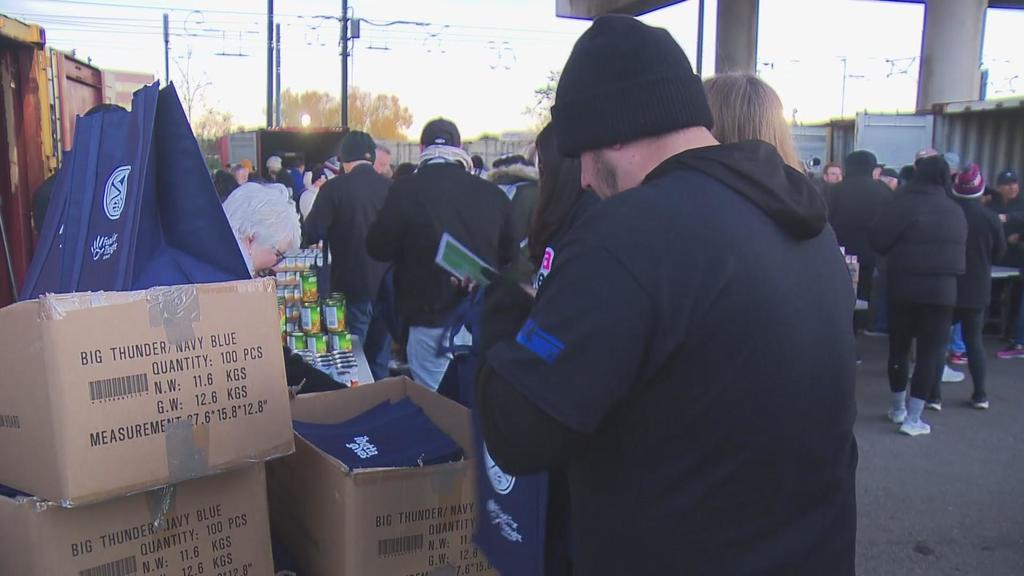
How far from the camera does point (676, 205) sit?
46.6 inches

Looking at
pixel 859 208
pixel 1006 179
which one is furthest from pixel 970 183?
pixel 1006 179

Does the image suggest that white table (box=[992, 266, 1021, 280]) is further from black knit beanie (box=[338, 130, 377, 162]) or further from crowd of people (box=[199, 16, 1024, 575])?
crowd of people (box=[199, 16, 1024, 575])

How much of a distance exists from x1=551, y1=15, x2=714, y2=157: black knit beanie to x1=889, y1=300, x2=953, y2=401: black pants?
15.0 feet

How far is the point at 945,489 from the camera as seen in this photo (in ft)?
14.9

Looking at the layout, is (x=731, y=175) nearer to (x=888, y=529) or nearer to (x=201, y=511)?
(x=201, y=511)

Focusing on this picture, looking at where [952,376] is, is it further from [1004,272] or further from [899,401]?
[1004,272]

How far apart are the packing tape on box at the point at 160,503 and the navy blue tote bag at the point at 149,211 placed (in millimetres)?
431

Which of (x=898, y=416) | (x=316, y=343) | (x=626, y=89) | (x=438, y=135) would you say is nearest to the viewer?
(x=626, y=89)

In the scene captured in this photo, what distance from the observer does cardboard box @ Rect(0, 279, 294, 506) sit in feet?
4.70

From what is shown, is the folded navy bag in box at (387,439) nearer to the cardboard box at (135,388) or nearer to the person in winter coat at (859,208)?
the cardboard box at (135,388)

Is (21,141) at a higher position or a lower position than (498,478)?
higher

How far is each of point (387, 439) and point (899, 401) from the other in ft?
15.8

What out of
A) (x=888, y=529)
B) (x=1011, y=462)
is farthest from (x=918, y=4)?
(x=888, y=529)

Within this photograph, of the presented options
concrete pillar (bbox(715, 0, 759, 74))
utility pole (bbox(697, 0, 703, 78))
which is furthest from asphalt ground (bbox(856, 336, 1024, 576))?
utility pole (bbox(697, 0, 703, 78))
